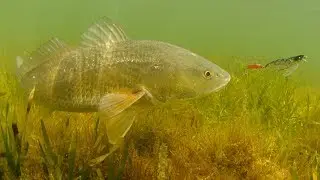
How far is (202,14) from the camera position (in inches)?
5172

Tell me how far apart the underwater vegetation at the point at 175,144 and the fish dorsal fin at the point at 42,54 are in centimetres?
37

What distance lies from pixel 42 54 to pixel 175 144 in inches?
71.4

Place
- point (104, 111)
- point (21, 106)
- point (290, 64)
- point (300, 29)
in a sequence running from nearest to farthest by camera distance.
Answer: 1. point (104, 111)
2. point (21, 106)
3. point (290, 64)
4. point (300, 29)

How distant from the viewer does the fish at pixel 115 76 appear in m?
4.19

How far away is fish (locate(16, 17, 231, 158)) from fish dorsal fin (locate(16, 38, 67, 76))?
0.01 m

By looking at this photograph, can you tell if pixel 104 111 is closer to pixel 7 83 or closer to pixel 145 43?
pixel 145 43

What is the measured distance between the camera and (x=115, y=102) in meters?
4.03

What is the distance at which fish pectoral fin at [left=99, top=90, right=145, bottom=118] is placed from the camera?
13.1 feet

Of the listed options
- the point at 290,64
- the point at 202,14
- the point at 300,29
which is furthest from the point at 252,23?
the point at 290,64

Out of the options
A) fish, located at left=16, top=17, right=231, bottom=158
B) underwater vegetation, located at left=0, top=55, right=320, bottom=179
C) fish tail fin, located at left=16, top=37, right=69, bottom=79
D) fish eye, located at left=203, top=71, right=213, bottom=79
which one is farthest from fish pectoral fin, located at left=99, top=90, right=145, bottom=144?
fish tail fin, located at left=16, top=37, right=69, bottom=79

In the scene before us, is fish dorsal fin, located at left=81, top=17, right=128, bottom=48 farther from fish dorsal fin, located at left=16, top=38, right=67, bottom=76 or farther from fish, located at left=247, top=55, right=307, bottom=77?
fish, located at left=247, top=55, right=307, bottom=77

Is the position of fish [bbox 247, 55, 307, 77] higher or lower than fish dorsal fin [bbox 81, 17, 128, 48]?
lower

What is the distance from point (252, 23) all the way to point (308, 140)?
125484mm

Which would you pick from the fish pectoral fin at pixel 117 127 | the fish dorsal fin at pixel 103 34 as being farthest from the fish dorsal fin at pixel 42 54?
the fish pectoral fin at pixel 117 127
